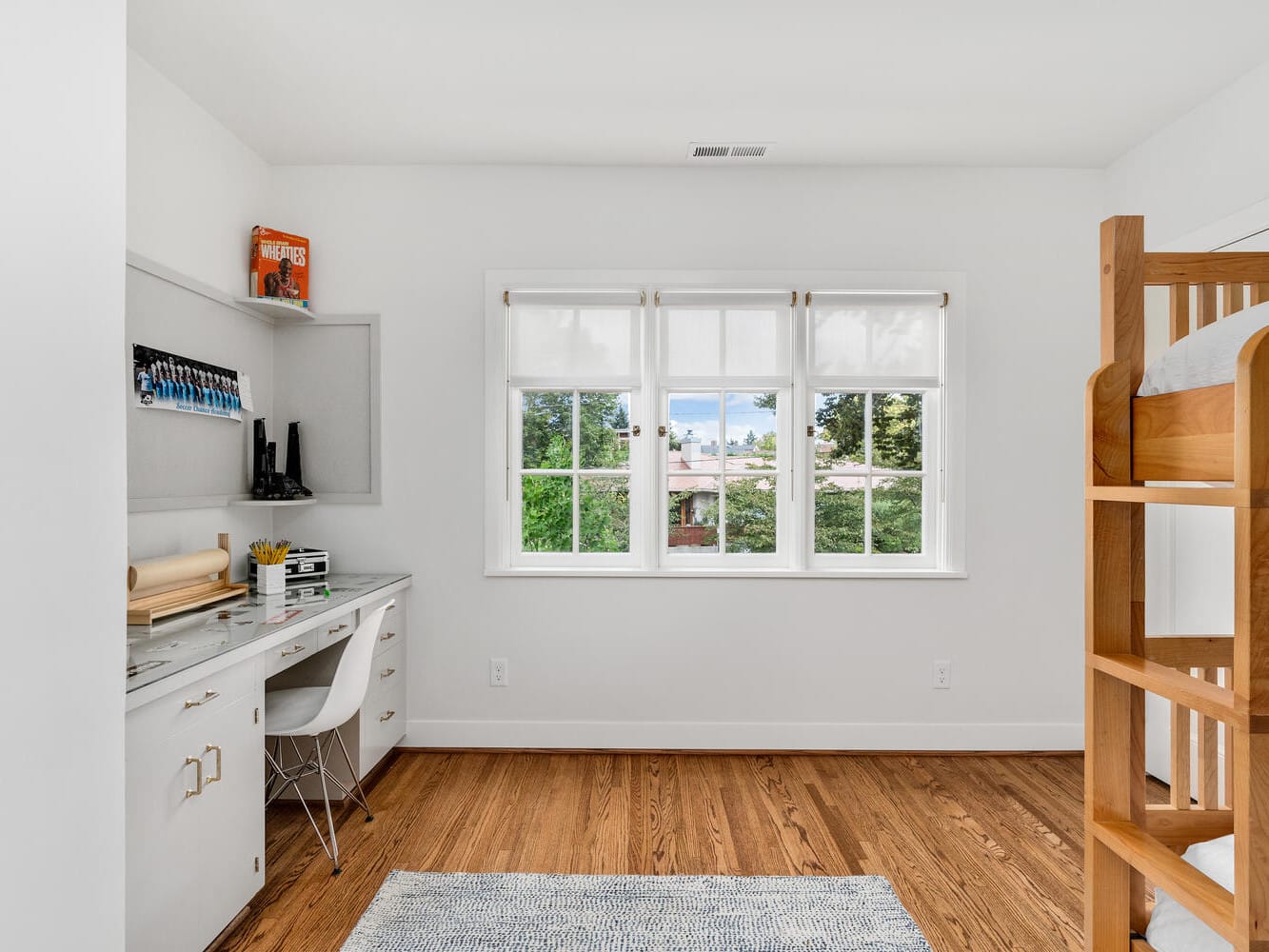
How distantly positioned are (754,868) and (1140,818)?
1.34 metres

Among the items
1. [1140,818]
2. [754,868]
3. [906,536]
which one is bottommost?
[754,868]

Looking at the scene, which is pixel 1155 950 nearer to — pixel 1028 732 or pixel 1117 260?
pixel 1117 260

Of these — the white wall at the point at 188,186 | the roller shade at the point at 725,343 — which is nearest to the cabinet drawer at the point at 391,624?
the white wall at the point at 188,186

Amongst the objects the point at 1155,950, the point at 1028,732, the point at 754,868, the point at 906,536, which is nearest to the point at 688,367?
the point at 906,536

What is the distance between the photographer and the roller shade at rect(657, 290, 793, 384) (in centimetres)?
346

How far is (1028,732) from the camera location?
3.40 metres

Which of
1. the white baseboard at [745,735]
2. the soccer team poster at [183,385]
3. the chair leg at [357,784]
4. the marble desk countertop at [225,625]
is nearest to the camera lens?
the marble desk countertop at [225,625]

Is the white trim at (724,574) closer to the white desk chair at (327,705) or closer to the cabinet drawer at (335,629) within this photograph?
the cabinet drawer at (335,629)

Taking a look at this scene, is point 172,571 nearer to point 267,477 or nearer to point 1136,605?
point 267,477

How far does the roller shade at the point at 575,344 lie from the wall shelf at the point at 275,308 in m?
0.92

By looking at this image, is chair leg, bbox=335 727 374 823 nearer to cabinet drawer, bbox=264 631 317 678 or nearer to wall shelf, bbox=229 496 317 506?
cabinet drawer, bbox=264 631 317 678

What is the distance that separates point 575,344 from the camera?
346 centimetres

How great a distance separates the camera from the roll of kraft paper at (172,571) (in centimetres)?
226

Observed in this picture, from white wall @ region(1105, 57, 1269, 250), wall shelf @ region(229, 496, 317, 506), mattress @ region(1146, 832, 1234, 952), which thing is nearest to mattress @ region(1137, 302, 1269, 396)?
mattress @ region(1146, 832, 1234, 952)
